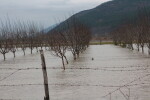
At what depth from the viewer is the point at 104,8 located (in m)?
185

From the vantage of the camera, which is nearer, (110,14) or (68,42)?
(68,42)

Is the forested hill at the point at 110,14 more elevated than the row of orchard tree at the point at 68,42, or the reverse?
the forested hill at the point at 110,14

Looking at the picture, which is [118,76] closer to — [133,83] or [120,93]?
[133,83]

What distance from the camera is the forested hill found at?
14912 cm

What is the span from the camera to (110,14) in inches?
6668

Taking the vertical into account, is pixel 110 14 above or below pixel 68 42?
above

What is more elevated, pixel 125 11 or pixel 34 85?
pixel 125 11

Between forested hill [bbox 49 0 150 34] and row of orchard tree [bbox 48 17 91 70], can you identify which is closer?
row of orchard tree [bbox 48 17 91 70]

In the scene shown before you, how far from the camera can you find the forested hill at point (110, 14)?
14912 centimetres

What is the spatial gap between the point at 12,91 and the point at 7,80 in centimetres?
406

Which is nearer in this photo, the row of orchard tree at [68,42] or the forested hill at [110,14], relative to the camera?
the row of orchard tree at [68,42]

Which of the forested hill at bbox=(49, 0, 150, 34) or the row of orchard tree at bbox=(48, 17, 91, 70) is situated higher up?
the forested hill at bbox=(49, 0, 150, 34)

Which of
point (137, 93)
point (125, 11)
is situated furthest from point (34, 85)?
point (125, 11)

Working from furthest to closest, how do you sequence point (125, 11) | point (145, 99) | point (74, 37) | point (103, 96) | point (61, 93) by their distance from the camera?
point (125, 11), point (74, 37), point (61, 93), point (103, 96), point (145, 99)
